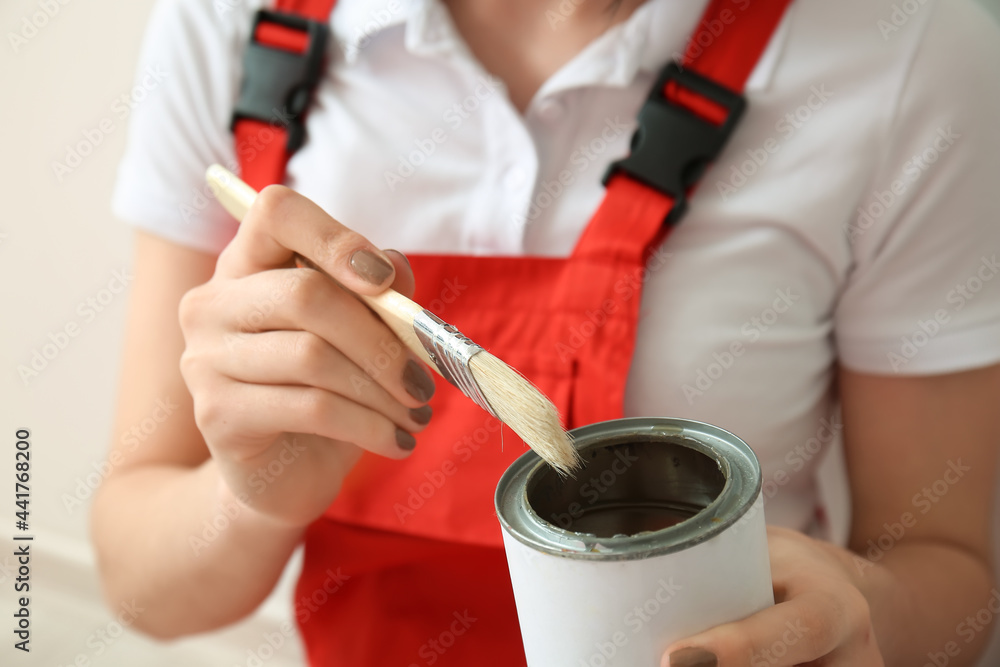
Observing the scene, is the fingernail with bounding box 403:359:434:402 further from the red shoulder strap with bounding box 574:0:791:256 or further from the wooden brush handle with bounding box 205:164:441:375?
the red shoulder strap with bounding box 574:0:791:256

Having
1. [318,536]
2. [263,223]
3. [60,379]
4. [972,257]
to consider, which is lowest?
[60,379]

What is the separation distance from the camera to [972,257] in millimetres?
671

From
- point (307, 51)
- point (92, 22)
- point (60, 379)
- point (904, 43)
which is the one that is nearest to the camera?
point (904, 43)

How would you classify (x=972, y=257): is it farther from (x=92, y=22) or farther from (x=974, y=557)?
(x=92, y=22)

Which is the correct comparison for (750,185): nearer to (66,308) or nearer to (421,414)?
(421,414)

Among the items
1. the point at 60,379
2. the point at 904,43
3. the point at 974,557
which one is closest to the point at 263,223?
the point at 904,43

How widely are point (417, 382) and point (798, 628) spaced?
0.86ft

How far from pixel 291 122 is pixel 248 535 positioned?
0.37 m

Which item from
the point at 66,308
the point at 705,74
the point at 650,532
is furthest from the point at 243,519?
the point at 66,308

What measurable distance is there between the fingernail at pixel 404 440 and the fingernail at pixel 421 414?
1cm

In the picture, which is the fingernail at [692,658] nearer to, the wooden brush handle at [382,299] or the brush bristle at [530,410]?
the brush bristle at [530,410]

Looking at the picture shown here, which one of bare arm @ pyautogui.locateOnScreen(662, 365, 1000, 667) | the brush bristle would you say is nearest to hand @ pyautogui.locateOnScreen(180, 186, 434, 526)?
the brush bristle

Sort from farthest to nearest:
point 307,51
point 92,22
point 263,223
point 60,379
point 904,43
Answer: point 60,379, point 92,22, point 307,51, point 904,43, point 263,223

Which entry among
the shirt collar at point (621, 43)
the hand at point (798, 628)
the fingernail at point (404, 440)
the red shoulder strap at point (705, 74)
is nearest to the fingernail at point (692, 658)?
the hand at point (798, 628)
